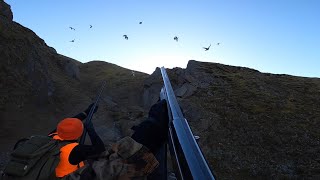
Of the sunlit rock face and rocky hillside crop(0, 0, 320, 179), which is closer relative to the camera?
the sunlit rock face

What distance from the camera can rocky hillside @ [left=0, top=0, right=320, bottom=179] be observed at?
47.3ft

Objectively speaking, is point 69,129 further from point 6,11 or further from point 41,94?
point 6,11

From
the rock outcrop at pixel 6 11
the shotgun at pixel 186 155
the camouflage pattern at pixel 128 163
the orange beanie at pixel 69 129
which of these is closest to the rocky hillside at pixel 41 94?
the rock outcrop at pixel 6 11

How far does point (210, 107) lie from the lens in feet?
61.5

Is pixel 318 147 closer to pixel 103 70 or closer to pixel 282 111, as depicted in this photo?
pixel 282 111

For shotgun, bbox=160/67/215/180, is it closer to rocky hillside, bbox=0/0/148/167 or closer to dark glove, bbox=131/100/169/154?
dark glove, bbox=131/100/169/154

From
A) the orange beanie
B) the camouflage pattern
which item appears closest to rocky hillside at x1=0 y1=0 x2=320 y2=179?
the orange beanie

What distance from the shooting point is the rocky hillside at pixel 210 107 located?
47.3 feet

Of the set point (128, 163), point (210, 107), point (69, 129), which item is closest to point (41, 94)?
point (210, 107)

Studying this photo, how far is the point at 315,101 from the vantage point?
20.1 m

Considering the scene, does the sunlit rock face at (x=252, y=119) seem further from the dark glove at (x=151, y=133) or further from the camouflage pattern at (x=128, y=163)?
the camouflage pattern at (x=128, y=163)

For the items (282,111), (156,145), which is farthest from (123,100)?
(156,145)

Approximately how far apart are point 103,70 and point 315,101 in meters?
24.7

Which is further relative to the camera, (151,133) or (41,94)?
(41,94)
